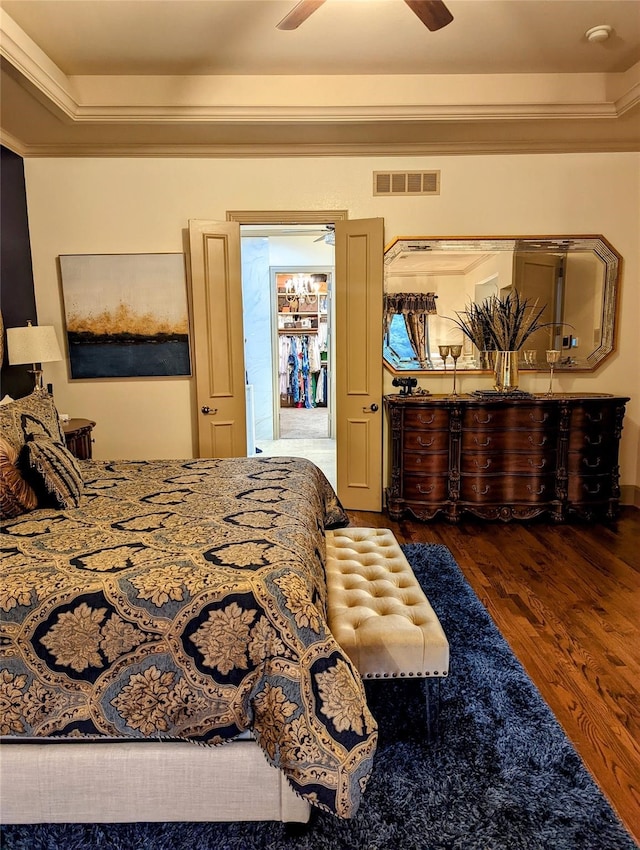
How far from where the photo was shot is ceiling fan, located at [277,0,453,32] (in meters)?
2.19

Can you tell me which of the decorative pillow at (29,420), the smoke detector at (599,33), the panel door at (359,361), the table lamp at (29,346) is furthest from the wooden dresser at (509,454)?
the table lamp at (29,346)

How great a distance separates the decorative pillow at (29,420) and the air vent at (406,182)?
9.79ft

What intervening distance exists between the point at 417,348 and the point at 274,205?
5.35ft

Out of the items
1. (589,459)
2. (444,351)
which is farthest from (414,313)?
(589,459)

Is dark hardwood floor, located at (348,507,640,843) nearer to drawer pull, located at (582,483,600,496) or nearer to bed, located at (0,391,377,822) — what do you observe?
drawer pull, located at (582,483,600,496)

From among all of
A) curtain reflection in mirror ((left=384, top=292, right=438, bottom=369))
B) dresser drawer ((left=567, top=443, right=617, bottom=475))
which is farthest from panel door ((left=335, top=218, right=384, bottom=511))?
dresser drawer ((left=567, top=443, right=617, bottom=475))

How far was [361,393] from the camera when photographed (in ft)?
14.2

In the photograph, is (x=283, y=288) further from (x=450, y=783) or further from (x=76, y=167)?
(x=450, y=783)

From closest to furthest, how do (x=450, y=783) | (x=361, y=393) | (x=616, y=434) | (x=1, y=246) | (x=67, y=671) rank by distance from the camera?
(x=67, y=671) → (x=450, y=783) → (x=1, y=246) → (x=616, y=434) → (x=361, y=393)

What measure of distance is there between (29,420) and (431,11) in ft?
8.15

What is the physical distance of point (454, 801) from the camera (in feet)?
5.35

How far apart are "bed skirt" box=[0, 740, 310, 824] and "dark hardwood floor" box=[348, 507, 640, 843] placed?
110 centimetres

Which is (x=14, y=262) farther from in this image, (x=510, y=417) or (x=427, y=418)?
(x=510, y=417)

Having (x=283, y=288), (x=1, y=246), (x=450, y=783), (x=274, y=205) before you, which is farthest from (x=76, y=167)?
(x=283, y=288)
